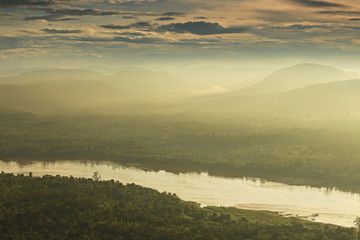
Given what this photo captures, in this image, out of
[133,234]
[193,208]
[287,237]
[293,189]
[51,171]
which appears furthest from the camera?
[51,171]

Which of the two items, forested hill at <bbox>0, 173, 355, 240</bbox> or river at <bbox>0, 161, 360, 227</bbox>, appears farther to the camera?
river at <bbox>0, 161, 360, 227</bbox>

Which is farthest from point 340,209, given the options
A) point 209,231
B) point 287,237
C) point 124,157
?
point 124,157

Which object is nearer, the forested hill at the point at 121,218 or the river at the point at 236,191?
the forested hill at the point at 121,218

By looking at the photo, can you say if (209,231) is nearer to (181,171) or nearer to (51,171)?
(181,171)

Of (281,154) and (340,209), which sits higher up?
(281,154)

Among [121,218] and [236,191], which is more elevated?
[236,191]
